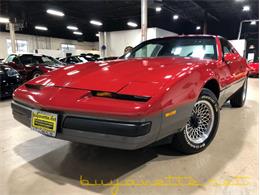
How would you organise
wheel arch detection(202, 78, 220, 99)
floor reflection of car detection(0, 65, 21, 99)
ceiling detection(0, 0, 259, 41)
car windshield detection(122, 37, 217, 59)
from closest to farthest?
wheel arch detection(202, 78, 220, 99) < car windshield detection(122, 37, 217, 59) < floor reflection of car detection(0, 65, 21, 99) < ceiling detection(0, 0, 259, 41)

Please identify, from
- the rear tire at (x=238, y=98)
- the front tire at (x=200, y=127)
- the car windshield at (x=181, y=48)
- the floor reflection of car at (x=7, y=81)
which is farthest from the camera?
the floor reflection of car at (x=7, y=81)

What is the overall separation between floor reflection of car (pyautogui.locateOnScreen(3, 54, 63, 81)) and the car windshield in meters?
4.84

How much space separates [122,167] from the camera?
1758 millimetres

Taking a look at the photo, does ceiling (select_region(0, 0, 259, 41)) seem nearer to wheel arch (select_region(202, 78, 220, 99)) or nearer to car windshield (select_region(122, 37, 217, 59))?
car windshield (select_region(122, 37, 217, 59))

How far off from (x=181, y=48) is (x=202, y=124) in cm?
101

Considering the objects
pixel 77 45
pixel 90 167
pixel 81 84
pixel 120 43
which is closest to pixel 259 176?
pixel 90 167

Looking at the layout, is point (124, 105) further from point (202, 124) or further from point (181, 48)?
point (181, 48)

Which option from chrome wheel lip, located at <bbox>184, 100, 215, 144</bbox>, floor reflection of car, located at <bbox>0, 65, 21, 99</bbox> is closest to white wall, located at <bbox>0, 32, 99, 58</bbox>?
floor reflection of car, located at <bbox>0, 65, 21, 99</bbox>

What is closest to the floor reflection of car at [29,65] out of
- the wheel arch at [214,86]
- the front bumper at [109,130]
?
the wheel arch at [214,86]

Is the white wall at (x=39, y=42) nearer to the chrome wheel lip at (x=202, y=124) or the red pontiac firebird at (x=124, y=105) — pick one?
the red pontiac firebird at (x=124, y=105)

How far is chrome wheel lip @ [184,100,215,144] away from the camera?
1934mm

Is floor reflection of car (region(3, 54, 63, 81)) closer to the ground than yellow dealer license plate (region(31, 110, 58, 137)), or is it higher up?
higher up

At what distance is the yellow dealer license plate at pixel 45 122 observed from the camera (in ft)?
4.79

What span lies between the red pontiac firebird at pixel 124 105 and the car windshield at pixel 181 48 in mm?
400
